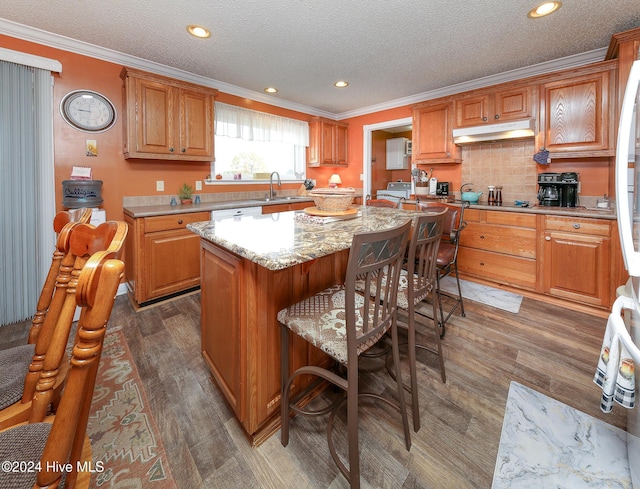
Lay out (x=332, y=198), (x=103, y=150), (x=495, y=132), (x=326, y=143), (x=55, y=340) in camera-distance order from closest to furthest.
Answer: (x=55, y=340), (x=332, y=198), (x=103, y=150), (x=495, y=132), (x=326, y=143)

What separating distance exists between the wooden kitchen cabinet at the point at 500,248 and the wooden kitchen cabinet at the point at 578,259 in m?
0.13

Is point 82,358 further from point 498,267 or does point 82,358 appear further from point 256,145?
point 256,145

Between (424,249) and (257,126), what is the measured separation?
140 inches

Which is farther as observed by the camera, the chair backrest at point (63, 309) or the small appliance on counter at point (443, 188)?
the small appliance on counter at point (443, 188)

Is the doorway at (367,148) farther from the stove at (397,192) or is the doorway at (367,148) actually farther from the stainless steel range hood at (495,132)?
the stainless steel range hood at (495,132)

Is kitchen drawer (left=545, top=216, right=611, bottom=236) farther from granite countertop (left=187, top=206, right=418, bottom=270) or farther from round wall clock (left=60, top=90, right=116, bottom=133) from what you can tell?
round wall clock (left=60, top=90, right=116, bottom=133)

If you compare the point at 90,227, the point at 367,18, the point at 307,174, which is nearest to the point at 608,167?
the point at 367,18

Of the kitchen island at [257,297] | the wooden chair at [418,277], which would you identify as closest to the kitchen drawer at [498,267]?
the wooden chair at [418,277]

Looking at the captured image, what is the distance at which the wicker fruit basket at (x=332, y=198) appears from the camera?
6.15 ft

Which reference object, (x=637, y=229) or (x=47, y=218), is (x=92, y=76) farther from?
(x=637, y=229)

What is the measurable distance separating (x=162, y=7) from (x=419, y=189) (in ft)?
11.0

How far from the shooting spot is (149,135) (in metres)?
2.98

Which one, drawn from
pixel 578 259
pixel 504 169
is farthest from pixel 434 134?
pixel 578 259

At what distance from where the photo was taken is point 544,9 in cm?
221
